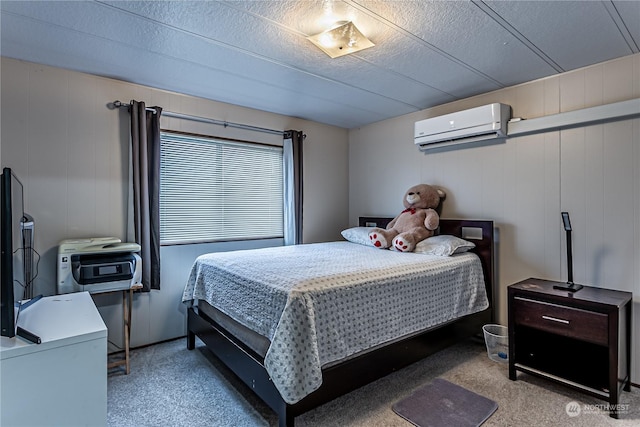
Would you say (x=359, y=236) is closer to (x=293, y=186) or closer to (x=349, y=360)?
(x=293, y=186)

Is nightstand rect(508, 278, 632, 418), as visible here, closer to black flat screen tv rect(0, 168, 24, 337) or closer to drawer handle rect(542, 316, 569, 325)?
drawer handle rect(542, 316, 569, 325)

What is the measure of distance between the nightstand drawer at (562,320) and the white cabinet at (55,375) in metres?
2.54

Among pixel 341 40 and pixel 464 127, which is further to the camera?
pixel 464 127

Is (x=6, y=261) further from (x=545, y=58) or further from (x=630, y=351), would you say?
(x=630, y=351)

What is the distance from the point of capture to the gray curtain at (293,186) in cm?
379

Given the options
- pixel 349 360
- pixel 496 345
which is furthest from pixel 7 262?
pixel 496 345

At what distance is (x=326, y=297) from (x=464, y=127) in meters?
2.20

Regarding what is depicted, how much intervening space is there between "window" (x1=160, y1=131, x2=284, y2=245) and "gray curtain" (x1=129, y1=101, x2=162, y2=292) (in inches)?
6.0

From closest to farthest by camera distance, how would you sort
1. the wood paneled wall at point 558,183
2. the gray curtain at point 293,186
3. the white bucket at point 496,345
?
1. the wood paneled wall at point 558,183
2. the white bucket at point 496,345
3. the gray curtain at point 293,186

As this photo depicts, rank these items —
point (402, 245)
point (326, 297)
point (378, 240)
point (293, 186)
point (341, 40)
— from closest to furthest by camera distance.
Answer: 1. point (326, 297)
2. point (341, 40)
3. point (402, 245)
4. point (378, 240)
5. point (293, 186)

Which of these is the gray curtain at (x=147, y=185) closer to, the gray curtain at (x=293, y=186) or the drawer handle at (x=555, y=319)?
the gray curtain at (x=293, y=186)

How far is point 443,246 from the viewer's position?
2.82m

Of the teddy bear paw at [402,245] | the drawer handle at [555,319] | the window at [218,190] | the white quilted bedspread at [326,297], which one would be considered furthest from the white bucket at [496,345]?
the window at [218,190]

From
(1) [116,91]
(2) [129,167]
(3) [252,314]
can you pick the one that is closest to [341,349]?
(3) [252,314]
